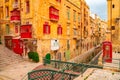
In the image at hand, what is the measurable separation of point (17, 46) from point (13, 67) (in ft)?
19.6

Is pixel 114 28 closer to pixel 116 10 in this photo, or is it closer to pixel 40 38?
pixel 116 10

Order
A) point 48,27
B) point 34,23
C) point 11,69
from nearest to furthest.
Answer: point 11,69 < point 34,23 < point 48,27

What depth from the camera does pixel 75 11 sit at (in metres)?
36.5

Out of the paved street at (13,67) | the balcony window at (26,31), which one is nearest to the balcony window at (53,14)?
the balcony window at (26,31)

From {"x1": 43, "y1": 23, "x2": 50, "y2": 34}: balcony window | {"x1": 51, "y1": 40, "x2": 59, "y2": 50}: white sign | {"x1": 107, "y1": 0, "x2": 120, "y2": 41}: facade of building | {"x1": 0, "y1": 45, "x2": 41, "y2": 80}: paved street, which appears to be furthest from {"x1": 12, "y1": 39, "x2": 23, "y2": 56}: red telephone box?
{"x1": 107, "y1": 0, "x2": 120, "y2": 41}: facade of building

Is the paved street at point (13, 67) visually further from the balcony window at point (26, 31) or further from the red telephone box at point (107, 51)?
the red telephone box at point (107, 51)

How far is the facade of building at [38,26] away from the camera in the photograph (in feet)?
76.4

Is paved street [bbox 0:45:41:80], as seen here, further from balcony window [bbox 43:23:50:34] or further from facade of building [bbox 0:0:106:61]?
balcony window [bbox 43:23:50:34]

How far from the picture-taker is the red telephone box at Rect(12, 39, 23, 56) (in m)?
24.8

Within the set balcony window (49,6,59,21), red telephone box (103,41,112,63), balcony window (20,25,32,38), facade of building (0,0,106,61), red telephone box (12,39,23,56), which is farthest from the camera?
balcony window (49,6,59,21)

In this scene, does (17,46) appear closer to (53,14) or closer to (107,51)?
(53,14)

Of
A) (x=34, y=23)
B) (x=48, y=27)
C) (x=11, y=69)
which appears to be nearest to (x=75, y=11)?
(x=48, y=27)

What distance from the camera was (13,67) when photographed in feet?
65.9

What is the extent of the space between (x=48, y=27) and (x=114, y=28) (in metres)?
17.6
